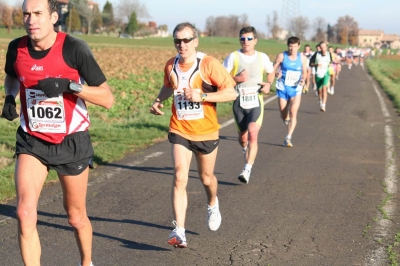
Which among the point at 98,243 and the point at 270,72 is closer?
the point at 98,243

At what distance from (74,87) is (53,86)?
155 mm

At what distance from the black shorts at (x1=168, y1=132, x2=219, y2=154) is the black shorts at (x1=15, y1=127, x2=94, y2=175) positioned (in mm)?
1588

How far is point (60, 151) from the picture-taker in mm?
4574

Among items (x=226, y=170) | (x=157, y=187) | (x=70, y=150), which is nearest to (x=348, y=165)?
(x=226, y=170)

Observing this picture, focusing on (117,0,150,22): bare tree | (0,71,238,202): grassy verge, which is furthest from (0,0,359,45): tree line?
(0,71,238,202): grassy verge

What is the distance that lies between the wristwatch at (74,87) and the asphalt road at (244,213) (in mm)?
1615

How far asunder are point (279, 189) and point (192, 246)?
8.70ft

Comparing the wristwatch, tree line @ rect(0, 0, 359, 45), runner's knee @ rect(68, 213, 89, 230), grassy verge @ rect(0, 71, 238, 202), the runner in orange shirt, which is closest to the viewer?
the wristwatch

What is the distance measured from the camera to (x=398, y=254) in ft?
18.6

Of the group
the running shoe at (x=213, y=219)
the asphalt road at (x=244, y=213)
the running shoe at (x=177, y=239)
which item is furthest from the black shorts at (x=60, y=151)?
the running shoe at (x=213, y=219)

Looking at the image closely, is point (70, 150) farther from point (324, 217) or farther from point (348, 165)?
point (348, 165)

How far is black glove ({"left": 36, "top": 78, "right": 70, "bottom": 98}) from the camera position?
4.18 m

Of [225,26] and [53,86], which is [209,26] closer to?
Answer: [225,26]

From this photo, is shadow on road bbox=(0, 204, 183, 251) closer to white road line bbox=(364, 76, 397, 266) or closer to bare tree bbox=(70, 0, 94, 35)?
white road line bbox=(364, 76, 397, 266)
